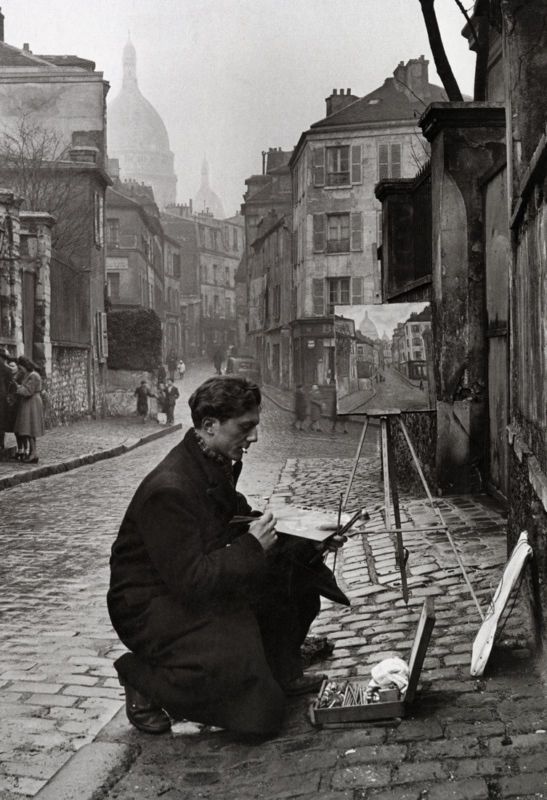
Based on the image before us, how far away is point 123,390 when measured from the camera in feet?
101

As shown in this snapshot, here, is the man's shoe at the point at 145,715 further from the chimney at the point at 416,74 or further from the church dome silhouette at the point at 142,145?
the church dome silhouette at the point at 142,145

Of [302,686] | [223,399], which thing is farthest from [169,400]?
[223,399]

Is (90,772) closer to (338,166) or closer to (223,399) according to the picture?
(223,399)

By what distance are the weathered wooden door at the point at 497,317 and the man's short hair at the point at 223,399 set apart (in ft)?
16.3

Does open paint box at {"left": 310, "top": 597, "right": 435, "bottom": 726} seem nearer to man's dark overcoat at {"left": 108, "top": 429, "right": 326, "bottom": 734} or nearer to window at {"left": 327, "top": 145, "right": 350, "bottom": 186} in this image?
man's dark overcoat at {"left": 108, "top": 429, "right": 326, "bottom": 734}

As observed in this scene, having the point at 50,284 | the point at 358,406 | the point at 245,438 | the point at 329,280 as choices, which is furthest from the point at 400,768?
the point at 329,280

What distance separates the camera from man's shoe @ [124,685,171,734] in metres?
4.01

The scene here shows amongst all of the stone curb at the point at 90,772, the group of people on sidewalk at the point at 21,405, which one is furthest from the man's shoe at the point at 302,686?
the group of people on sidewalk at the point at 21,405

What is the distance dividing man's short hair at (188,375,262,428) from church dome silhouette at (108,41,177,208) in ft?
479

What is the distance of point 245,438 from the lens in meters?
4.04

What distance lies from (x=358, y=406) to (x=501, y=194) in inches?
104

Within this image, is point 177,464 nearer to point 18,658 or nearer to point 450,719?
point 450,719

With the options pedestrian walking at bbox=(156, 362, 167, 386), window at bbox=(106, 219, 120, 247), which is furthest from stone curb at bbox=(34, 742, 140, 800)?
window at bbox=(106, 219, 120, 247)

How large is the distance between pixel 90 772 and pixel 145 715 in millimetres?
474
